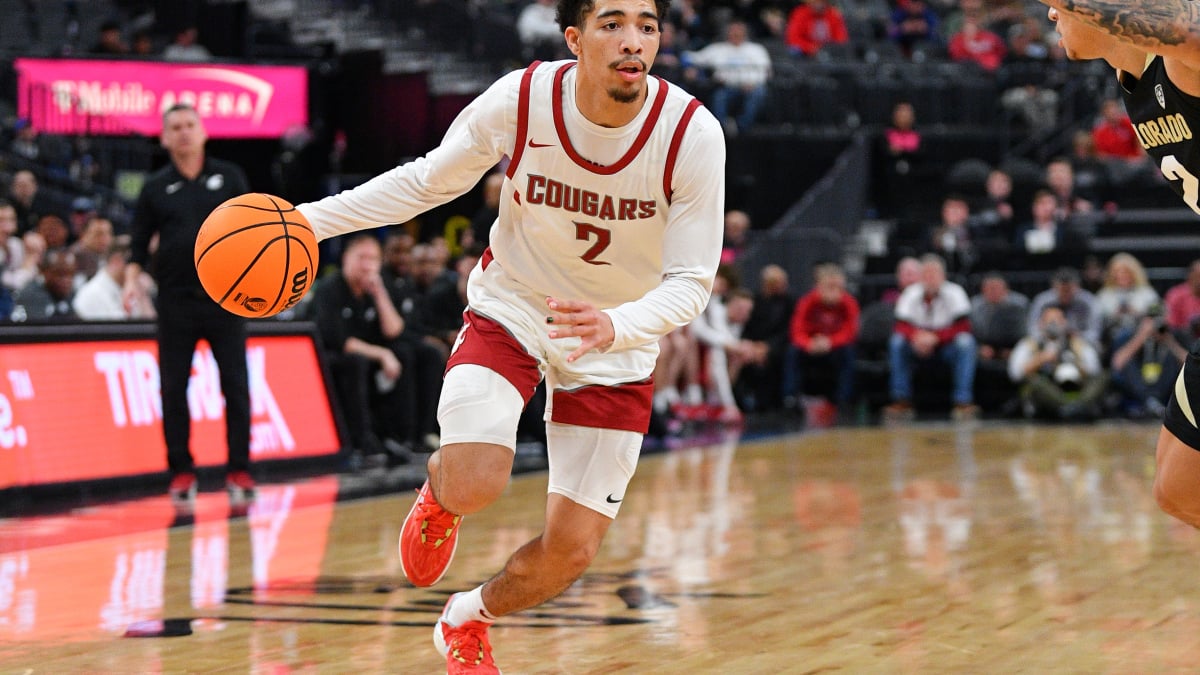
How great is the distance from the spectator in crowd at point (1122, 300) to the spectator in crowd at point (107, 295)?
9554 mm

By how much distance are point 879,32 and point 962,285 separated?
7964mm

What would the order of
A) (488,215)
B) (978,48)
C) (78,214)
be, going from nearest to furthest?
1. (488,215)
2. (78,214)
3. (978,48)

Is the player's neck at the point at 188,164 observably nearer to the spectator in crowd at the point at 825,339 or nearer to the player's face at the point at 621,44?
the player's face at the point at 621,44

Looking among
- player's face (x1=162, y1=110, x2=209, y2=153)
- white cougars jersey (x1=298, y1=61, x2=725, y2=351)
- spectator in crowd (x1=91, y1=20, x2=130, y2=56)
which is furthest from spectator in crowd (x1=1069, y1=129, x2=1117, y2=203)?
white cougars jersey (x1=298, y1=61, x2=725, y2=351)

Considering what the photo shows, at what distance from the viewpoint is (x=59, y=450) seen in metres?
10.0

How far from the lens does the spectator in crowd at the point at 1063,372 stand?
1606cm

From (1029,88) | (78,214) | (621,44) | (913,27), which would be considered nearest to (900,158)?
→ (1029,88)

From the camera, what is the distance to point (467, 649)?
5.00 m

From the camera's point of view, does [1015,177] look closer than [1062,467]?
No

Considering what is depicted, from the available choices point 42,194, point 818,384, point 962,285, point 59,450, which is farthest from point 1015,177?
point 59,450

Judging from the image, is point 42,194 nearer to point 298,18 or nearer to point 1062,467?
point 298,18

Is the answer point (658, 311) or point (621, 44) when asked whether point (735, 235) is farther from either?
point (658, 311)

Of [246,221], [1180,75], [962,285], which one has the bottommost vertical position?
[962,285]

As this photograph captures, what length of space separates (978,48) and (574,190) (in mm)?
18532
